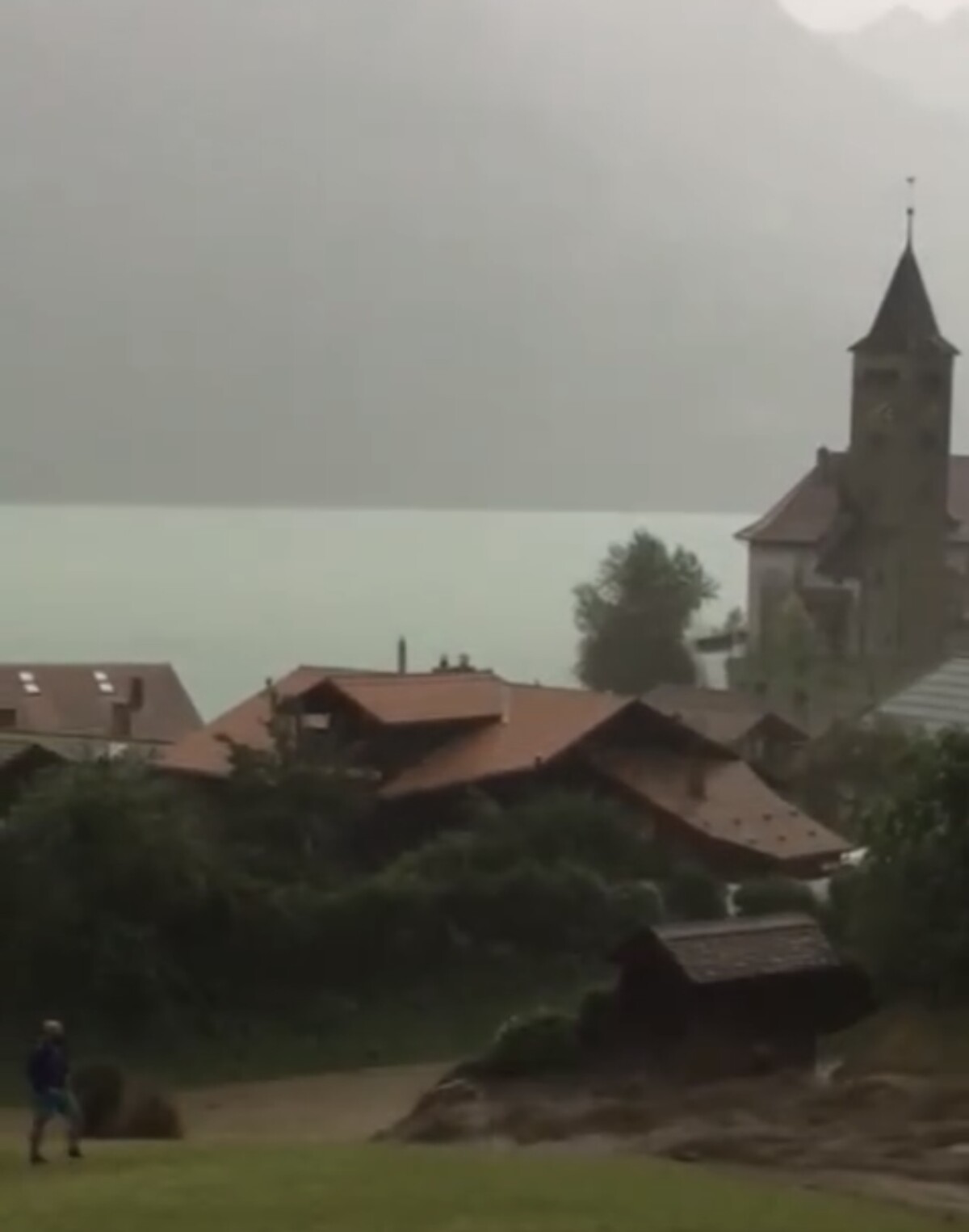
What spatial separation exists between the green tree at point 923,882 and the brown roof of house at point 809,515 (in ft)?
144

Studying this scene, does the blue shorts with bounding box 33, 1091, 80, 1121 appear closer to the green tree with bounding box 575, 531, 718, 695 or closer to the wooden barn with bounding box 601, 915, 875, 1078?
the wooden barn with bounding box 601, 915, 875, 1078

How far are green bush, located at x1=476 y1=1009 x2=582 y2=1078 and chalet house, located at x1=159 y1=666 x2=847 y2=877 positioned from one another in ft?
34.2

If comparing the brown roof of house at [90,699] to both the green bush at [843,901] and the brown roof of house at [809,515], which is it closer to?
the green bush at [843,901]

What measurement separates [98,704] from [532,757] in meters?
18.4

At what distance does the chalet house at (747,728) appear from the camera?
45188mm

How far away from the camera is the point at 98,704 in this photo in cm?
4894

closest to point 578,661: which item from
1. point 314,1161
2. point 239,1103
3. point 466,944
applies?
point 466,944

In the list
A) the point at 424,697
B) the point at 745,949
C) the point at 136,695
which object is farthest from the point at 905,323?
the point at 745,949

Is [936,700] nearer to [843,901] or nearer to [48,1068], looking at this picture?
[843,901]

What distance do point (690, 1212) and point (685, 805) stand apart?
2078 cm

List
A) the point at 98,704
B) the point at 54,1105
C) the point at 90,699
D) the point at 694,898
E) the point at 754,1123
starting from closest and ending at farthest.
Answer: the point at 54,1105 → the point at 754,1123 → the point at 694,898 → the point at 98,704 → the point at 90,699

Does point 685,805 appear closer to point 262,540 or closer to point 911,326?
point 911,326

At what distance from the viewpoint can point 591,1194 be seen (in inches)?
515

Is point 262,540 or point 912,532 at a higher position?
point 262,540
